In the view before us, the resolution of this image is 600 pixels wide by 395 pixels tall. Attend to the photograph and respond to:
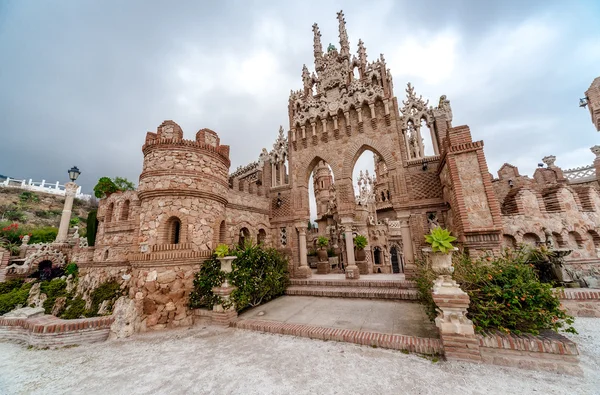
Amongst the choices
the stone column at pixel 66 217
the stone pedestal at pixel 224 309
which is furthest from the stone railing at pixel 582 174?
the stone column at pixel 66 217

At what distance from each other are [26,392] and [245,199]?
312 inches

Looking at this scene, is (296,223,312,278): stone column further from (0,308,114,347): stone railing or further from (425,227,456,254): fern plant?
(425,227,456,254): fern plant

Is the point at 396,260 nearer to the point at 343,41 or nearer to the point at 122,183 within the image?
the point at 343,41

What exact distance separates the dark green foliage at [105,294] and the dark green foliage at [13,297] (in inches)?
220

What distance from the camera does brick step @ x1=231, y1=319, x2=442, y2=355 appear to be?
3.73 metres

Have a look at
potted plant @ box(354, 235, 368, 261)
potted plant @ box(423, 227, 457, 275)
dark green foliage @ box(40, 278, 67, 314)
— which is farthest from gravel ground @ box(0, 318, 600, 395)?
dark green foliage @ box(40, 278, 67, 314)

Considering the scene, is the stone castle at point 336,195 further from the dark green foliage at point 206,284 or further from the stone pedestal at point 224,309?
the stone pedestal at point 224,309

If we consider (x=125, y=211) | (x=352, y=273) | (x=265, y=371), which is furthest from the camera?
(x=125, y=211)

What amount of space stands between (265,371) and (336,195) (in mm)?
8653

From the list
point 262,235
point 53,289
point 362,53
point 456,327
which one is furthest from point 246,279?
point 53,289

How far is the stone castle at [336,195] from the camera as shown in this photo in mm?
6203

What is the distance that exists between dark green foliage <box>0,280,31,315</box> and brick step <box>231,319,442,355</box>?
50.9 ft

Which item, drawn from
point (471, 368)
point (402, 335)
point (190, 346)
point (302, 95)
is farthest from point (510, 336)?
point (302, 95)

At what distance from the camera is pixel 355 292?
7.50 metres
